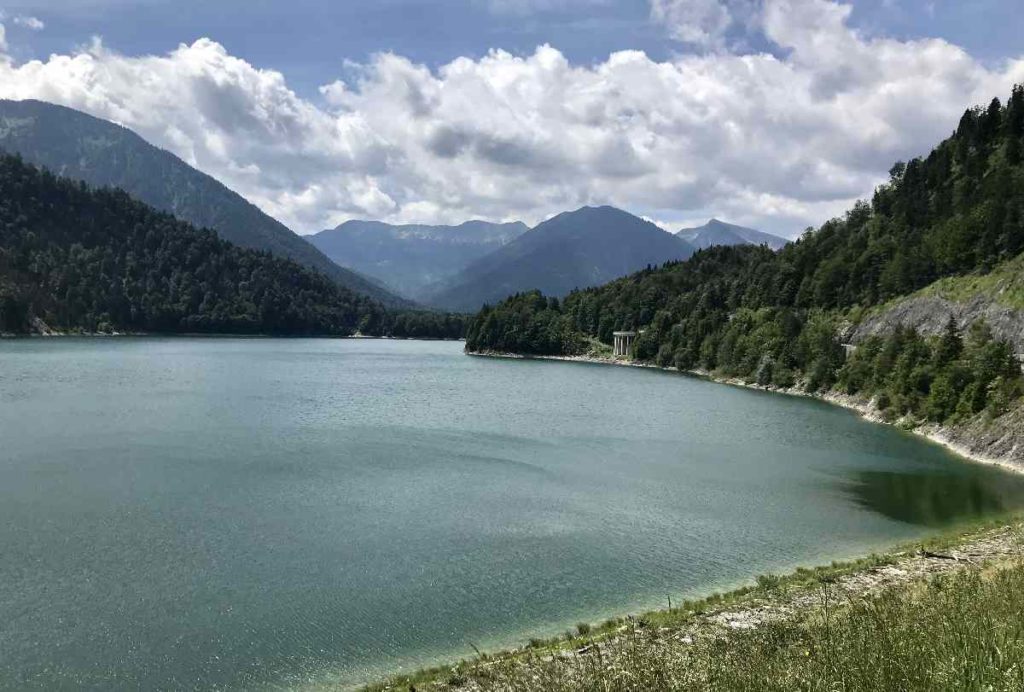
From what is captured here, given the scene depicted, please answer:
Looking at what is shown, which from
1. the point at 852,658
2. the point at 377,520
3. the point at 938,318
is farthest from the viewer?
the point at 938,318

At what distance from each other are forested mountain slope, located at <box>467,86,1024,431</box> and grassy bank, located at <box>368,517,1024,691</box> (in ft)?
138

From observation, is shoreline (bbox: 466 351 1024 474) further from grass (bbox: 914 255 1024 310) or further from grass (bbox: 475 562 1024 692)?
grass (bbox: 475 562 1024 692)

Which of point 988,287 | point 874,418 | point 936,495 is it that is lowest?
point 936,495

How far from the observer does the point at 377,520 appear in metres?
37.8

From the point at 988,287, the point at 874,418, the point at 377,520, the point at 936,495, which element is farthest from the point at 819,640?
the point at 988,287

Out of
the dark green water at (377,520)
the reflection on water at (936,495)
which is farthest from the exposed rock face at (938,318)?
the reflection on water at (936,495)

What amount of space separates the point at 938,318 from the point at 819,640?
90.2 meters

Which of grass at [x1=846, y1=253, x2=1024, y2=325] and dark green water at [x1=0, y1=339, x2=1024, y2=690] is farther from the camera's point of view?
grass at [x1=846, y1=253, x2=1024, y2=325]

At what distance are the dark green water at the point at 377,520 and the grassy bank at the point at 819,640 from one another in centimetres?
281

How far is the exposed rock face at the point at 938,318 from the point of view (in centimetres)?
7188

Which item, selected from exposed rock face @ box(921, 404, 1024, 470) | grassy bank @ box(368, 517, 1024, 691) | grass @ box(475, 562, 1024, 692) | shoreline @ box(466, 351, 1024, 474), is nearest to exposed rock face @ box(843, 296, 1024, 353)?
shoreline @ box(466, 351, 1024, 474)

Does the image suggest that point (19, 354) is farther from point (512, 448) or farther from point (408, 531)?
point (408, 531)

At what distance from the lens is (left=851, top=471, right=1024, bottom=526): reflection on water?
4109 centimetres

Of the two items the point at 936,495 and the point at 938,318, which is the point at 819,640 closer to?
the point at 936,495
